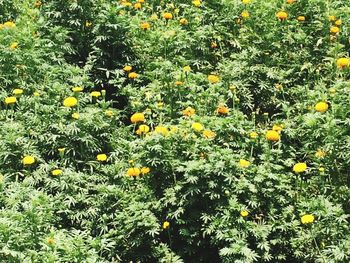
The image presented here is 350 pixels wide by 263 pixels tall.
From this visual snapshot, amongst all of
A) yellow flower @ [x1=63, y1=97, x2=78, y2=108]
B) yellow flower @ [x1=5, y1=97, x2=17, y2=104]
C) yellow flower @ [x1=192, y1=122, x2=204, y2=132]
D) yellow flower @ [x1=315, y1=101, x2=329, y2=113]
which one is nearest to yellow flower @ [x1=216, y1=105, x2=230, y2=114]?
yellow flower @ [x1=192, y1=122, x2=204, y2=132]

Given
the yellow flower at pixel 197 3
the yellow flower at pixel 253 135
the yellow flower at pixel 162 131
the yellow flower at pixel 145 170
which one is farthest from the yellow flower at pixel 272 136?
the yellow flower at pixel 197 3

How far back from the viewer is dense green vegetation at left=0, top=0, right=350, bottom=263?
3363mm

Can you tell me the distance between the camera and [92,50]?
17.2ft

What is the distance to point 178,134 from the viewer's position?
12.0 ft

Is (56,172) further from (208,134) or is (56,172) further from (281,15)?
(281,15)

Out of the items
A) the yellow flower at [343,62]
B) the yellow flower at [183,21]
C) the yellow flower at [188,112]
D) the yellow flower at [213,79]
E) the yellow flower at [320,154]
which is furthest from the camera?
the yellow flower at [183,21]

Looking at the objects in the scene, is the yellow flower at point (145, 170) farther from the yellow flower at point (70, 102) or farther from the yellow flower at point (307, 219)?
the yellow flower at point (307, 219)

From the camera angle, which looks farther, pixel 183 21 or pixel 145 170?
pixel 183 21

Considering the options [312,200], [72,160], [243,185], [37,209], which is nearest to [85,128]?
[72,160]

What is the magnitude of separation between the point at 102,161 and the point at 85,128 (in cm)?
32

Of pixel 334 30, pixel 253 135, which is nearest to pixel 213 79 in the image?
pixel 253 135

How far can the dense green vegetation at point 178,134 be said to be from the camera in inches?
132

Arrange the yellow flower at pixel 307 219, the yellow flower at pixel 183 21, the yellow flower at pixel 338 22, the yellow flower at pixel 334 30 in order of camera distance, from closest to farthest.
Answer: the yellow flower at pixel 307 219
the yellow flower at pixel 334 30
the yellow flower at pixel 338 22
the yellow flower at pixel 183 21

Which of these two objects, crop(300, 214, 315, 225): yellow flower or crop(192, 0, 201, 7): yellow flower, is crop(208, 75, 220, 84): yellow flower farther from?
crop(300, 214, 315, 225): yellow flower
